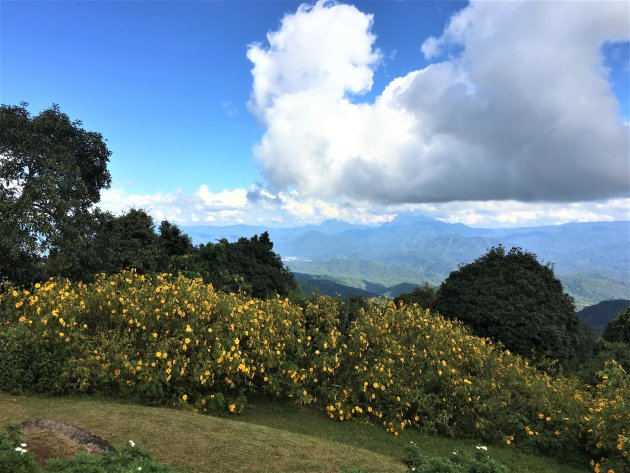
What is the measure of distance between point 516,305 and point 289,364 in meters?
11.2

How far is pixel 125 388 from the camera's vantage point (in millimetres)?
8633

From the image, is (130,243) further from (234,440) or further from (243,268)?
(234,440)

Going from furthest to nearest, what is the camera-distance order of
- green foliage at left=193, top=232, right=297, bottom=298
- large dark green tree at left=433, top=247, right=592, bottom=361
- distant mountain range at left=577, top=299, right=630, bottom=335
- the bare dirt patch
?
distant mountain range at left=577, top=299, right=630, bottom=335 → green foliage at left=193, top=232, right=297, bottom=298 → large dark green tree at left=433, top=247, right=592, bottom=361 → the bare dirt patch

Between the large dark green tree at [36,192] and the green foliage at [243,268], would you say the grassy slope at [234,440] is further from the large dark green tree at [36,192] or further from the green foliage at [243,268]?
the green foliage at [243,268]

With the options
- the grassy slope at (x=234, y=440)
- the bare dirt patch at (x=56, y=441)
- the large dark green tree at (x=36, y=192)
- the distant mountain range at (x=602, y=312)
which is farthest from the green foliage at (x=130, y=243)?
the distant mountain range at (x=602, y=312)

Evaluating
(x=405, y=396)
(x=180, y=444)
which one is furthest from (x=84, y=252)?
(x=405, y=396)

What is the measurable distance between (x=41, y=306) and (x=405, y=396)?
8.69 meters

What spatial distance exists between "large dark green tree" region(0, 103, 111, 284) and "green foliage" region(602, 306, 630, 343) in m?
28.5

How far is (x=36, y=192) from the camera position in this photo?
11.7 metres

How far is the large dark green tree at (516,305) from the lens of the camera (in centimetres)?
1627

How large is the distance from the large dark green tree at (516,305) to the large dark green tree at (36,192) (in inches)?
597

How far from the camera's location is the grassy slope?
5980 mm

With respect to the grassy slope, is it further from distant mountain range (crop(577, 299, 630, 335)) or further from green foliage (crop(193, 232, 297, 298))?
distant mountain range (crop(577, 299, 630, 335))

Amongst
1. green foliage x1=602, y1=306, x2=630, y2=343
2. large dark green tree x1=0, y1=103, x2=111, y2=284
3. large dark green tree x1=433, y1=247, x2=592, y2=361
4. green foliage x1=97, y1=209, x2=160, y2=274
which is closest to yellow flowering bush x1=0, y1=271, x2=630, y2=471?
large dark green tree x1=0, y1=103, x2=111, y2=284
